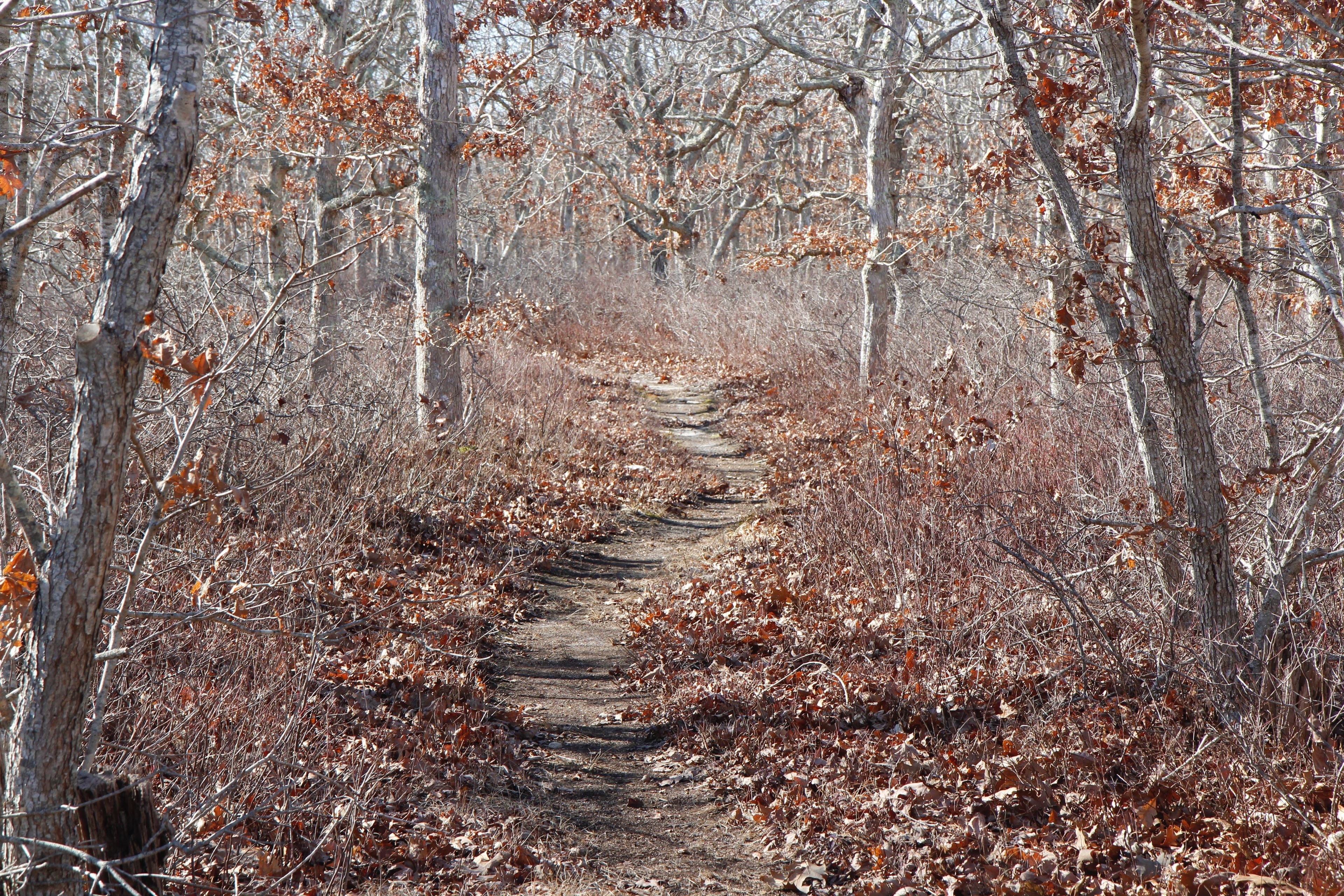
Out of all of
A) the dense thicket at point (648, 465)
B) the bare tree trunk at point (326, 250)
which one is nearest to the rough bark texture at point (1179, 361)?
the dense thicket at point (648, 465)

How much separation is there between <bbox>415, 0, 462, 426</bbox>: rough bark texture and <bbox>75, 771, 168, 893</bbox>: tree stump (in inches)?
252

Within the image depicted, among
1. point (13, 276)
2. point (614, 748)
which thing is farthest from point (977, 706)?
point (13, 276)

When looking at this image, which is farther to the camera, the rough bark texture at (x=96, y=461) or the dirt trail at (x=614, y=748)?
the dirt trail at (x=614, y=748)

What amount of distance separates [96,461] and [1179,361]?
4.20 metres

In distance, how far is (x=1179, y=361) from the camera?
4.20 meters

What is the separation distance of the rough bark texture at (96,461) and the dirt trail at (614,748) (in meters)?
2.04

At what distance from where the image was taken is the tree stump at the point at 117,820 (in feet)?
8.20

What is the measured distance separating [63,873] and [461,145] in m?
7.76

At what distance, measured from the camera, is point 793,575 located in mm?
6855

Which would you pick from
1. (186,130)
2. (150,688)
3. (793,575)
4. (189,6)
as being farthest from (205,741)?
(793,575)

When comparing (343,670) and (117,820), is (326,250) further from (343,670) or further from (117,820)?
(117,820)

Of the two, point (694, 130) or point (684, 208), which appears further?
point (684, 208)

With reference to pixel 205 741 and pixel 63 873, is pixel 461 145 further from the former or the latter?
pixel 63 873

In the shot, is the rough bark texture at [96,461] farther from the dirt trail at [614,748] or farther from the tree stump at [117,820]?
the dirt trail at [614,748]
